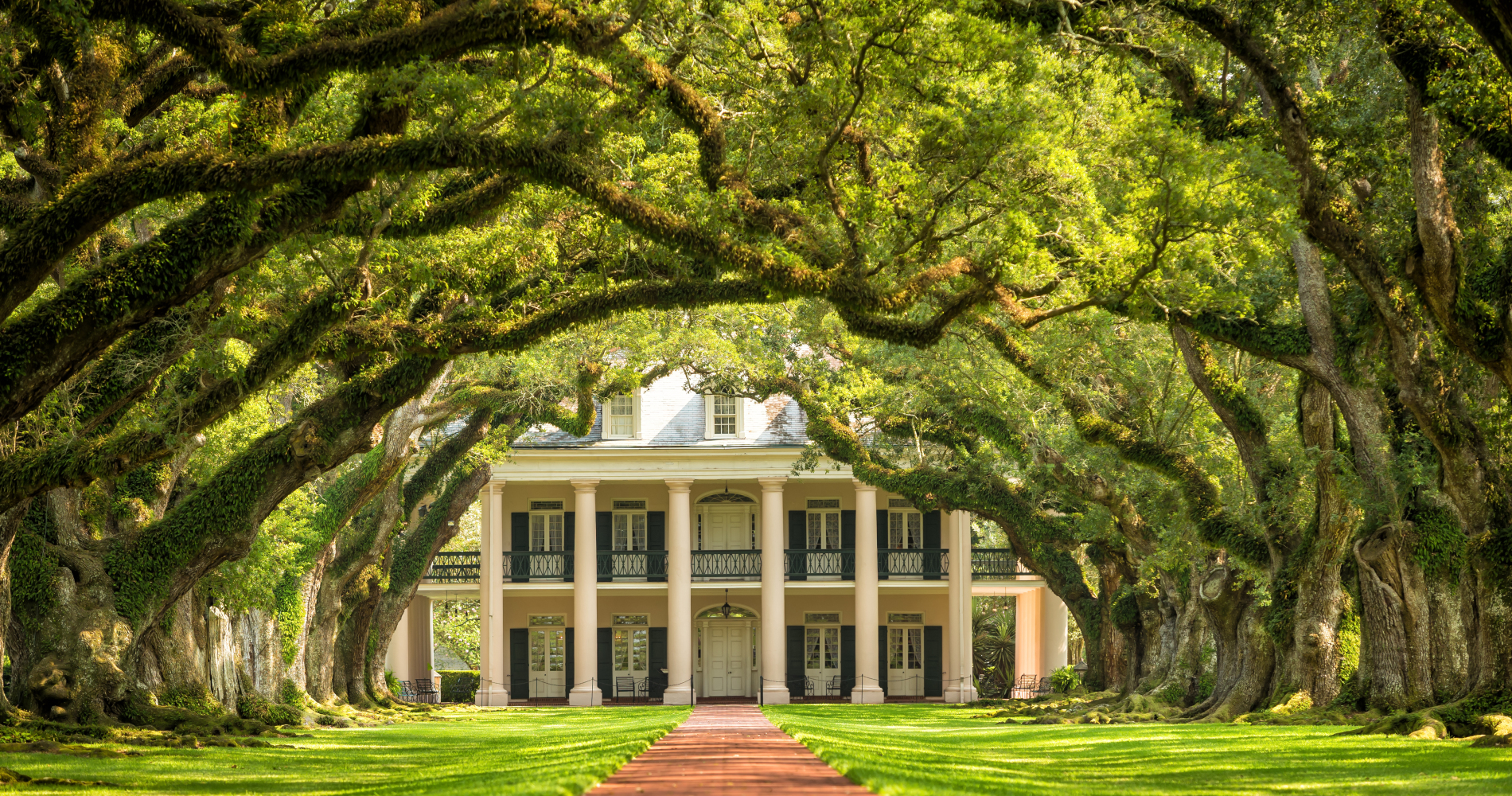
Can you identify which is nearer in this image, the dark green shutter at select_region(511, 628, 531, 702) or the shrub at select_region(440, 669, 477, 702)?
the dark green shutter at select_region(511, 628, 531, 702)

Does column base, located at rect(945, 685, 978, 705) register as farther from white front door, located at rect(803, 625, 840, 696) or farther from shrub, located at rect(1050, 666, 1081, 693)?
white front door, located at rect(803, 625, 840, 696)

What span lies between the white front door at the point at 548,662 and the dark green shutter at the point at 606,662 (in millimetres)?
963

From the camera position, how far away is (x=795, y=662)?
120 feet

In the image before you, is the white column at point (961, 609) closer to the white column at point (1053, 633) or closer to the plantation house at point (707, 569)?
the plantation house at point (707, 569)

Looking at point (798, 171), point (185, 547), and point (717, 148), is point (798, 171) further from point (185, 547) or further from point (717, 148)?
point (185, 547)

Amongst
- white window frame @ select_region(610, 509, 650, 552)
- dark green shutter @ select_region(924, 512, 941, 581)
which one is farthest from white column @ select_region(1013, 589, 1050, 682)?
white window frame @ select_region(610, 509, 650, 552)

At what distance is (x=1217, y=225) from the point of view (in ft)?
42.1

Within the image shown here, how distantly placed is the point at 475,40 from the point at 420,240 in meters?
5.58

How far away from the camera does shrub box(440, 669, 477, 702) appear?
1614 inches

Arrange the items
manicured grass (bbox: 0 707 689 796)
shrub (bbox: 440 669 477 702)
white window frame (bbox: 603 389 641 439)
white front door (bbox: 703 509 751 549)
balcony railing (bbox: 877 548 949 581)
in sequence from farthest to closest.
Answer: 1. shrub (bbox: 440 669 477 702)
2. white front door (bbox: 703 509 751 549)
3. balcony railing (bbox: 877 548 949 581)
4. white window frame (bbox: 603 389 641 439)
5. manicured grass (bbox: 0 707 689 796)

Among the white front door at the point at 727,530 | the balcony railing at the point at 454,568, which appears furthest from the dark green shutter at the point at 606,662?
the balcony railing at the point at 454,568

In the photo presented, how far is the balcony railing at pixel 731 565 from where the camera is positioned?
3609 centimetres

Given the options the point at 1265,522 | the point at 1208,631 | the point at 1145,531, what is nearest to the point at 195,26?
the point at 1265,522

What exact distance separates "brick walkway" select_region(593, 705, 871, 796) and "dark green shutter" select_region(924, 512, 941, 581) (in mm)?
19820
